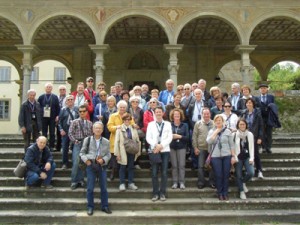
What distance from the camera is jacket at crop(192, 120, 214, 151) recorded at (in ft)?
25.4

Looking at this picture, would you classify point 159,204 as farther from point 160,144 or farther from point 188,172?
point 188,172

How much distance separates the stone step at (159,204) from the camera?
728 centimetres

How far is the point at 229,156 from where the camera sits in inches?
287

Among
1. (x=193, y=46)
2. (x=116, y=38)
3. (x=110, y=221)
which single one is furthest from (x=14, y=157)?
(x=193, y=46)

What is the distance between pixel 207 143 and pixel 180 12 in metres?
8.85

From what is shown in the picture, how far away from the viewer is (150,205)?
731 centimetres

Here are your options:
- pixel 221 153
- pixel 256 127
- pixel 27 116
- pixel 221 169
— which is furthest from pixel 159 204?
pixel 27 116

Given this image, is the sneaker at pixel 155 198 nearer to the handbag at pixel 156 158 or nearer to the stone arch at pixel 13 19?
the handbag at pixel 156 158

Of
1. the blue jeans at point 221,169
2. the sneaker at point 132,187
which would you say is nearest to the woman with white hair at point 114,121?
the sneaker at point 132,187

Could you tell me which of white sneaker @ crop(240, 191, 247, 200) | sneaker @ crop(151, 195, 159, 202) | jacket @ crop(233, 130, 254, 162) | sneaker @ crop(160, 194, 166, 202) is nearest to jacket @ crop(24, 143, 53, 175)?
sneaker @ crop(151, 195, 159, 202)

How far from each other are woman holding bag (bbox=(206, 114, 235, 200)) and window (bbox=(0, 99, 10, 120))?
103ft

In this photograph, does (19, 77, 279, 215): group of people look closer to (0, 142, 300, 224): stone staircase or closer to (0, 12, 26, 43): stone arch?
Result: (0, 142, 300, 224): stone staircase

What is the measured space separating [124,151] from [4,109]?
102 ft

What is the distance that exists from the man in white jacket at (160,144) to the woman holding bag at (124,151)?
1.29 ft
